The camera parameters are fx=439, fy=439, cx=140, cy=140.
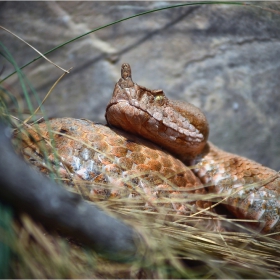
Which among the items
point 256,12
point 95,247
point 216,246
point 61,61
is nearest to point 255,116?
point 256,12

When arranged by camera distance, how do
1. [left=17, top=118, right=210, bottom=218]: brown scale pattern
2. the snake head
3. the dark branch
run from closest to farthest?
the dark branch → [left=17, top=118, right=210, bottom=218]: brown scale pattern → the snake head

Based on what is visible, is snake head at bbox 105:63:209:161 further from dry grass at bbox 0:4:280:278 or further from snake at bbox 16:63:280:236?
dry grass at bbox 0:4:280:278

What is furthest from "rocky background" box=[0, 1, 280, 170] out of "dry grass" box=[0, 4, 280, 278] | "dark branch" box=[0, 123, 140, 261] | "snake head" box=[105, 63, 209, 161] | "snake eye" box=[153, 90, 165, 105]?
"dark branch" box=[0, 123, 140, 261]

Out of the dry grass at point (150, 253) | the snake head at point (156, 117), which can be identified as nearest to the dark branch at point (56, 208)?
the dry grass at point (150, 253)

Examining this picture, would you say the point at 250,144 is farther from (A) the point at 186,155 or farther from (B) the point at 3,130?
(B) the point at 3,130

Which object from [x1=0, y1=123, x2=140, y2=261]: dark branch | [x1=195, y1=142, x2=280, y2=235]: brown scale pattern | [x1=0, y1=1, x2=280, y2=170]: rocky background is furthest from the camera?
[x1=0, y1=1, x2=280, y2=170]: rocky background

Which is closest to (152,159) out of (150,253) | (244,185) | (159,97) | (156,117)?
(156,117)
